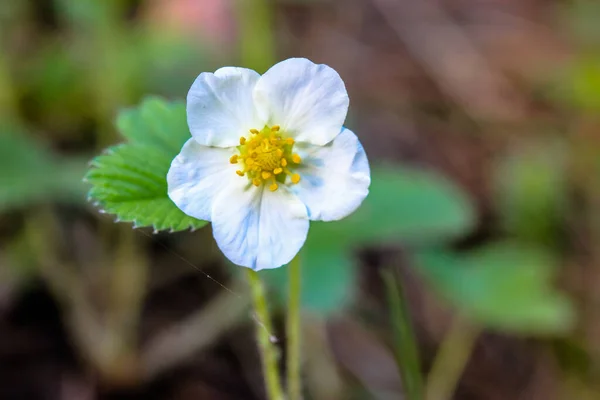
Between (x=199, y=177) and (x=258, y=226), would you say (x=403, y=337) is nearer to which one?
(x=258, y=226)

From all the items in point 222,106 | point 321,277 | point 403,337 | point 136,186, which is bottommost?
point 321,277

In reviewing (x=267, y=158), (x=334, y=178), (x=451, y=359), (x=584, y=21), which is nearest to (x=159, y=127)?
(x=267, y=158)

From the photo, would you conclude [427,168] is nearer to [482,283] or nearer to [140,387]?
[482,283]

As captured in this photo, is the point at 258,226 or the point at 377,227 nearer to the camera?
the point at 258,226

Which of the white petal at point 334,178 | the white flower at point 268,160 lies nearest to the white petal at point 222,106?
the white flower at point 268,160

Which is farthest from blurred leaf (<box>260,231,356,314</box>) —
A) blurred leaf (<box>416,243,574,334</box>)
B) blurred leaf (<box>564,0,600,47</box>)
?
blurred leaf (<box>564,0,600,47</box>)

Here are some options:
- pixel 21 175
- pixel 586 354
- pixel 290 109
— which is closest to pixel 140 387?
pixel 21 175
